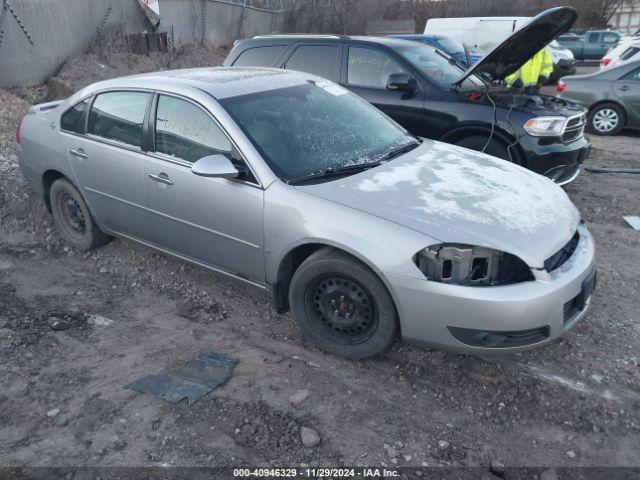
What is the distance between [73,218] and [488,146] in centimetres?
429

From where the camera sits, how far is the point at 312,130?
3924 millimetres

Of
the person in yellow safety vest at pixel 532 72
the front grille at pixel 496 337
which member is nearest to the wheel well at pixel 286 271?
the front grille at pixel 496 337

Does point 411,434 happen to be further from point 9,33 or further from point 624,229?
point 9,33

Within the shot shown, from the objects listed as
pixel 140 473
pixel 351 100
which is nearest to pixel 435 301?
pixel 140 473

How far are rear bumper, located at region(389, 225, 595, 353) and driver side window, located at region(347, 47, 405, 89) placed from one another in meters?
4.07

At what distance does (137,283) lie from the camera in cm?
460

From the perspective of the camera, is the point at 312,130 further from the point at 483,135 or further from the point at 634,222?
the point at 634,222

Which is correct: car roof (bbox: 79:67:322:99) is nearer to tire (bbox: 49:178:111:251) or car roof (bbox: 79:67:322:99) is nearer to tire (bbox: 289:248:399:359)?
tire (bbox: 49:178:111:251)

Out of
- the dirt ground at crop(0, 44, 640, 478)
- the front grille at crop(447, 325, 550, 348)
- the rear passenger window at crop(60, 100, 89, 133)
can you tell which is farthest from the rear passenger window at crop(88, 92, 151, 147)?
the front grille at crop(447, 325, 550, 348)

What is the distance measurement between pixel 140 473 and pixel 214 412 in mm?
514

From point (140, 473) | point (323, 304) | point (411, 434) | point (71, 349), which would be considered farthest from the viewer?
point (71, 349)

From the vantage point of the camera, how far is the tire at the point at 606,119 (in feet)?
31.2

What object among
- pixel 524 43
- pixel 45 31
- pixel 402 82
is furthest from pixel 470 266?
pixel 45 31

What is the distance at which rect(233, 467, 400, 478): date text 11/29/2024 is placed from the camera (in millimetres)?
2635
